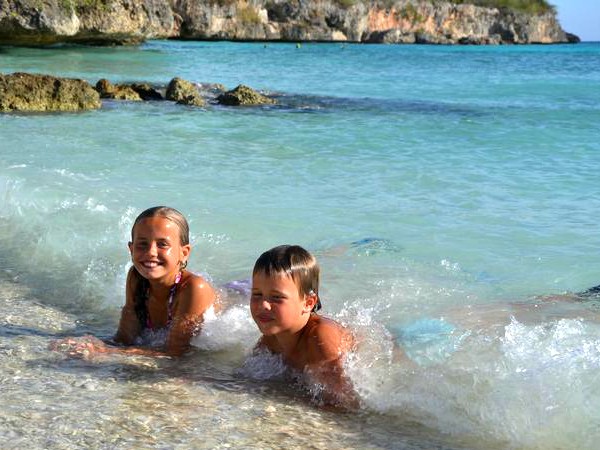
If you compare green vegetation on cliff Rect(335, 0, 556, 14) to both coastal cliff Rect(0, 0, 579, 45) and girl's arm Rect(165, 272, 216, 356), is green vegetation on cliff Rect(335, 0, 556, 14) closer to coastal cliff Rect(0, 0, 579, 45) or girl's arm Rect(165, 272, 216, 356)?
coastal cliff Rect(0, 0, 579, 45)

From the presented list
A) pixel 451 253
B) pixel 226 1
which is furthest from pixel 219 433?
pixel 226 1

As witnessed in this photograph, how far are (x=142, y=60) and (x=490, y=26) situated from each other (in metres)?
86.1

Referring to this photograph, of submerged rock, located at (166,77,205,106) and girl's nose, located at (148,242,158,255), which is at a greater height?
girl's nose, located at (148,242,158,255)

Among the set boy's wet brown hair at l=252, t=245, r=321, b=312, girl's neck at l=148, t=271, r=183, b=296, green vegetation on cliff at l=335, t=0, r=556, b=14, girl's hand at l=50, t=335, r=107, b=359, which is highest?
green vegetation on cliff at l=335, t=0, r=556, b=14

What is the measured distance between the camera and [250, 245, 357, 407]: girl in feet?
12.2

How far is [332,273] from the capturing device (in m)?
5.82

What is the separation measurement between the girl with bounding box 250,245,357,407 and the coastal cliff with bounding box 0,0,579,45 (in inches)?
1300

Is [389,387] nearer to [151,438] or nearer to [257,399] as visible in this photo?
[257,399]

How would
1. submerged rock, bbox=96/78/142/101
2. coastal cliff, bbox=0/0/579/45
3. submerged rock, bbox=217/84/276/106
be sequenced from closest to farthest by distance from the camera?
submerged rock, bbox=217/84/276/106 → submerged rock, bbox=96/78/142/101 → coastal cliff, bbox=0/0/579/45

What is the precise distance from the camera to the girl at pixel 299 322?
12.2ft

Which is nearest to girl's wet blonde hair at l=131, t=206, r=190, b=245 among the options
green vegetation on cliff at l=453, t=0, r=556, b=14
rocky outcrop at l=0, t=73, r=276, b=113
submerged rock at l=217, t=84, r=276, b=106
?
rocky outcrop at l=0, t=73, r=276, b=113

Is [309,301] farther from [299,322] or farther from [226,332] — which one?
[226,332]

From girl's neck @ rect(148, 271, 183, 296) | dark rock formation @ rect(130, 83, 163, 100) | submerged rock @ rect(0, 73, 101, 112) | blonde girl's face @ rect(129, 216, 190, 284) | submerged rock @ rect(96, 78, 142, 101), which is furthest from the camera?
dark rock formation @ rect(130, 83, 163, 100)

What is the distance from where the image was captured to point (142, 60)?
39.0 meters
